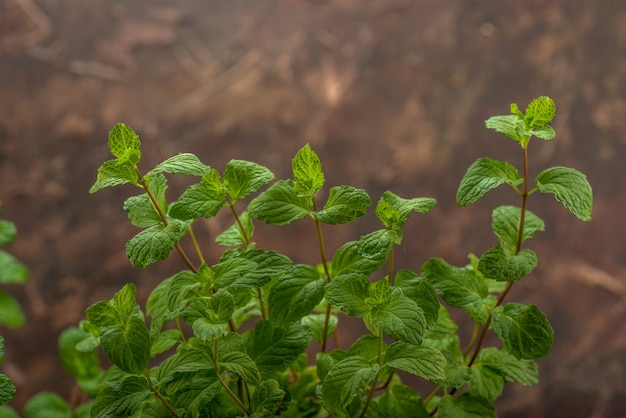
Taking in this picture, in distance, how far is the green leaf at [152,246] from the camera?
0.72m

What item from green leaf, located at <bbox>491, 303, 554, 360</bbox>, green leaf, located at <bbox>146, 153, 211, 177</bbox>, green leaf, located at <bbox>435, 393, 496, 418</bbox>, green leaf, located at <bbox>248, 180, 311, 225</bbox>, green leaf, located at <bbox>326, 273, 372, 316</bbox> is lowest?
green leaf, located at <bbox>435, 393, 496, 418</bbox>

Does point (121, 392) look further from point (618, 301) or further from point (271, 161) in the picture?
point (618, 301)

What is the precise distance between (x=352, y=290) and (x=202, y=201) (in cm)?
17

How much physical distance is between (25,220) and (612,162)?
4.72ft

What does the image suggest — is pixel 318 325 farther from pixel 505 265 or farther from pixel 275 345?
pixel 505 265

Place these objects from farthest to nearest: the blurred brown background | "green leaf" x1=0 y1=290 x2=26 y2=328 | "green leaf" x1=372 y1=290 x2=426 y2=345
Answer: the blurred brown background < "green leaf" x1=0 y1=290 x2=26 y2=328 < "green leaf" x1=372 y1=290 x2=426 y2=345

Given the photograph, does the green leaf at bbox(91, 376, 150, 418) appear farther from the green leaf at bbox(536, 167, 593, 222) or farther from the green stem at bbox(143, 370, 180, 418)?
the green leaf at bbox(536, 167, 593, 222)

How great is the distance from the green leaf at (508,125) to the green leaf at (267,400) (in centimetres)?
34

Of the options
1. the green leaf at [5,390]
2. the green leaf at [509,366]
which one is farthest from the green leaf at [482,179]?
the green leaf at [5,390]

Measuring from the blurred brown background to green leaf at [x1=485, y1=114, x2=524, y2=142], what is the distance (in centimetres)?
107

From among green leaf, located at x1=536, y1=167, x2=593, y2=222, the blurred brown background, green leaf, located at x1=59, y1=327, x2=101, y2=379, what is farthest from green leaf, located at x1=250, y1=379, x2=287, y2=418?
the blurred brown background

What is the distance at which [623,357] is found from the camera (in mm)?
1849

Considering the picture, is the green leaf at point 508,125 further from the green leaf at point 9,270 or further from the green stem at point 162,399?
the green leaf at point 9,270

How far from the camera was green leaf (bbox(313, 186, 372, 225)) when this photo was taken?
2.49 feet
